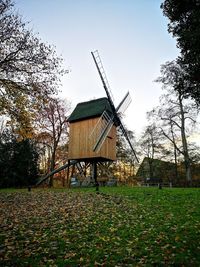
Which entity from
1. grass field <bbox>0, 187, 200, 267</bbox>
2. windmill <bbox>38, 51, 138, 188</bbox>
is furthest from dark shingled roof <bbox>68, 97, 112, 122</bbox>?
grass field <bbox>0, 187, 200, 267</bbox>

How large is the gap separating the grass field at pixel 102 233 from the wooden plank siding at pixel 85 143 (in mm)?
11732

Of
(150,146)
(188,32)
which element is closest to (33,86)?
(188,32)

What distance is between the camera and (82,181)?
1092 inches

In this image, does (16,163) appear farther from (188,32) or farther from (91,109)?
(188,32)

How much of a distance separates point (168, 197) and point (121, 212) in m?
4.76

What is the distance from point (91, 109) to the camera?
28.7 meters

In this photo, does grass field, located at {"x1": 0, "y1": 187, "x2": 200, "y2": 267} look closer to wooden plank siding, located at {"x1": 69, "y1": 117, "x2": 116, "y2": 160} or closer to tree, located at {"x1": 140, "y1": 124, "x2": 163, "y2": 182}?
wooden plank siding, located at {"x1": 69, "y1": 117, "x2": 116, "y2": 160}

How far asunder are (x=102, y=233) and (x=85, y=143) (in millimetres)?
18180

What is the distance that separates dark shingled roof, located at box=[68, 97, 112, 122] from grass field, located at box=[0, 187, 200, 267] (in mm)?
13923

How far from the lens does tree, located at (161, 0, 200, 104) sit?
10992 mm

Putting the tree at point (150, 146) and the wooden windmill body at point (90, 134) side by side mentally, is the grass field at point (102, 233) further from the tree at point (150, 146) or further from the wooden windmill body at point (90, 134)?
the tree at point (150, 146)

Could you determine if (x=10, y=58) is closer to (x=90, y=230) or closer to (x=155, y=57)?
(x=155, y=57)

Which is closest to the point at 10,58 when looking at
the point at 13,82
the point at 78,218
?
the point at 13,82

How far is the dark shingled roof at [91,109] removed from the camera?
27.5 metres
